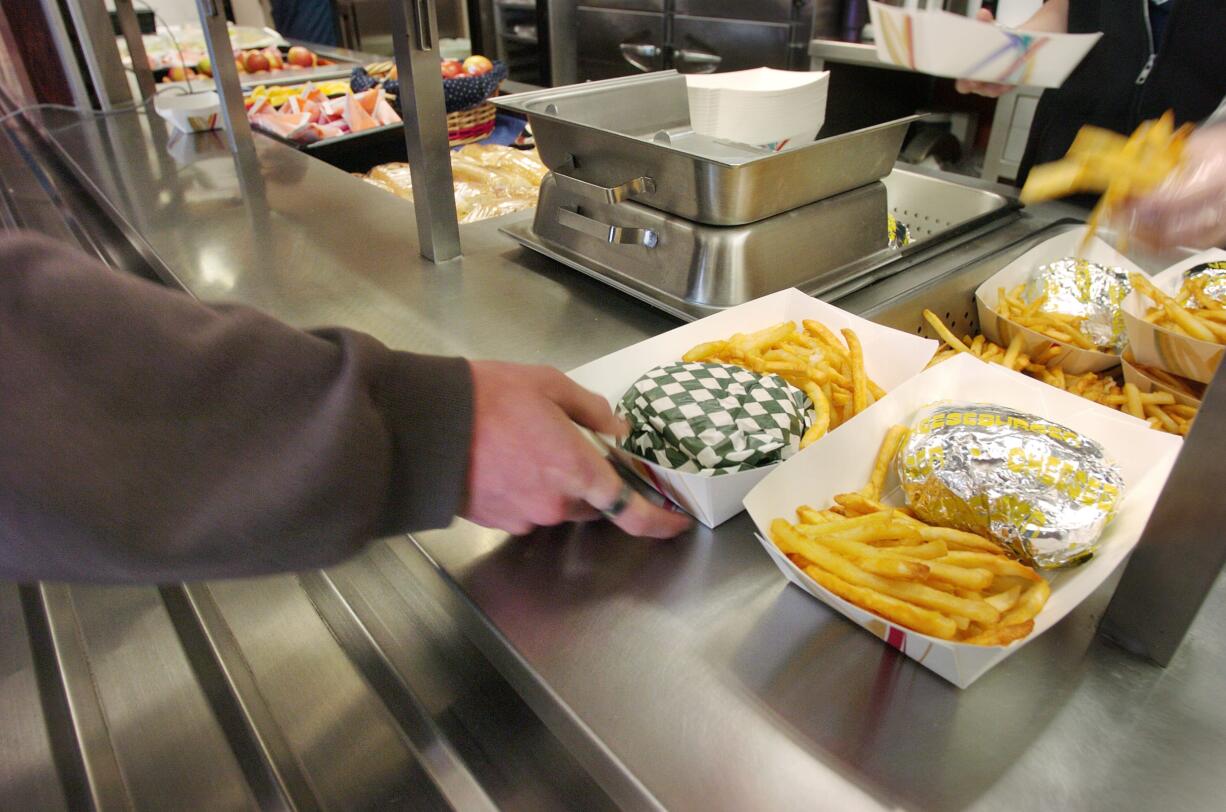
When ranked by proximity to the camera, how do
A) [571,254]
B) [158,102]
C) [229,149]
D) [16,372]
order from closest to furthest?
[16,372]
[571,254]
[229,149]
[158,102]

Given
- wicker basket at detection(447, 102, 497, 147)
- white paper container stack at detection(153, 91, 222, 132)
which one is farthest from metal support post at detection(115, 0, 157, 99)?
wicker basket at detection(447, 102, 497, 147)

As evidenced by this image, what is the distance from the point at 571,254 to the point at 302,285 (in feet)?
1.61

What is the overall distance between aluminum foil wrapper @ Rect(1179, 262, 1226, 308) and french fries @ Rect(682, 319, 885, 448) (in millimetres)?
482

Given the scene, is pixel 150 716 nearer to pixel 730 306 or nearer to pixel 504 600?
pixel 504 600

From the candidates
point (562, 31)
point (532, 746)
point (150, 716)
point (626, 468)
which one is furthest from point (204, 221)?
point (562, 31)

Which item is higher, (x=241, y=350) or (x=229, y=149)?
(x=241, y=350)

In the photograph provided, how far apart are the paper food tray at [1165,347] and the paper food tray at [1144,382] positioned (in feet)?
0.05

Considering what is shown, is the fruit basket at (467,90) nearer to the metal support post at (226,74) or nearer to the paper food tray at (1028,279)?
the metal support post at (226,74)

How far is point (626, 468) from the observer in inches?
32.7

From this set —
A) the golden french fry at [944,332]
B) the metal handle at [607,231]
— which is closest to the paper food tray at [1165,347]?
the golden french fry at [944,332]

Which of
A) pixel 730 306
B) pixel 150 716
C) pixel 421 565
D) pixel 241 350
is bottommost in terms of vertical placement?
pixel 150 716

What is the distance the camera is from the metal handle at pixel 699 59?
13.3 feet

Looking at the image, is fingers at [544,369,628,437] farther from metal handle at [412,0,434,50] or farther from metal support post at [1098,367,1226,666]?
metal handle at [412,0,434,50]

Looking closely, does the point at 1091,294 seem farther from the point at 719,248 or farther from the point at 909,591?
the point at 909,591
